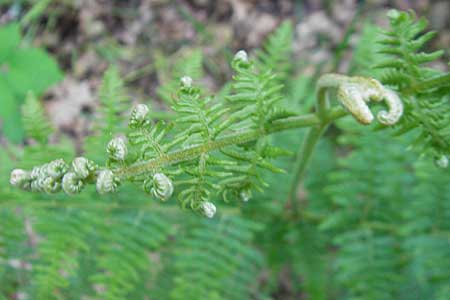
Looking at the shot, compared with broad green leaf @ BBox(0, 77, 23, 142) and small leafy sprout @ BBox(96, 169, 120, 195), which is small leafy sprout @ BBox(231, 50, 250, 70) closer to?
small leafy sprout @ BBox(96, 169, 120, 195)

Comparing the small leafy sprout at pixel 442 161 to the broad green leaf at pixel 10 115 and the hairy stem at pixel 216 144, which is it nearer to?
the hairy stem at pixel 216 144

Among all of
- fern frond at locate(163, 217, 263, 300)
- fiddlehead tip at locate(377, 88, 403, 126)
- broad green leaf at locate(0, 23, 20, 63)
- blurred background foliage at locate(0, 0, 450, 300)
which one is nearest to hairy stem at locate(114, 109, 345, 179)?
fiddlehead tip at locate(377, 88, 403, 126)

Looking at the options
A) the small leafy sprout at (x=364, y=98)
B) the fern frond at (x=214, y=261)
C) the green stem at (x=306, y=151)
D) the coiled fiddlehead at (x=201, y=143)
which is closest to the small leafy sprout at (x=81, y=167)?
the coiled fiddlehead at (x=201, y=143)

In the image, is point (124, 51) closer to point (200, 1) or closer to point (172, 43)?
point (172, 43)

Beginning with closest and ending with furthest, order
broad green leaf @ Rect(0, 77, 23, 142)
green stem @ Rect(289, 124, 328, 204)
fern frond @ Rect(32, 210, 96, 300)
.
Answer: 1. green stem @ Rect(289, 124, 328, 204)
2. fern frond @ Rect(32, 210, 96, 300)
3. broad green leaf @ Rect(0, 77, 23, 142)

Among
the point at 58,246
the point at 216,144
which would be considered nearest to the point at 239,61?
the point at 216,144

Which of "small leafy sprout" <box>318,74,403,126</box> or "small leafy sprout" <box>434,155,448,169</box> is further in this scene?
"small leafy sprout" <box>434,155,448,169</box>

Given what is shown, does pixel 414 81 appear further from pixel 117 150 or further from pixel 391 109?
pixel 117 150

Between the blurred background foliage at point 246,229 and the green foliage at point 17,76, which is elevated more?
the green foliage at point 17,76
